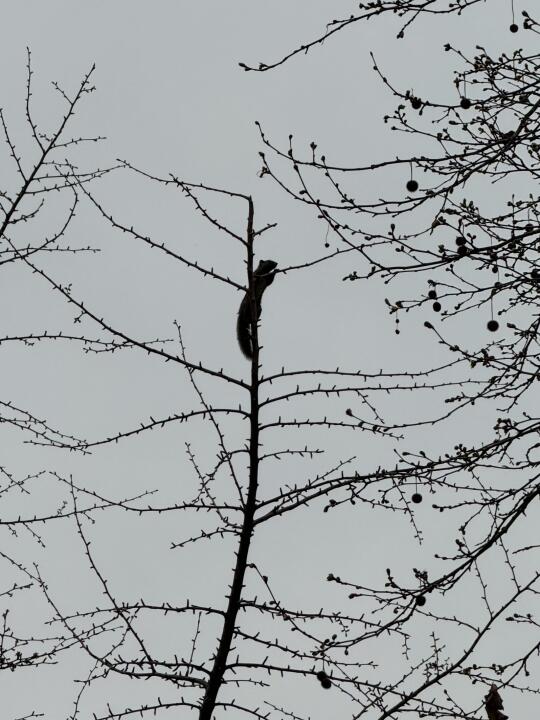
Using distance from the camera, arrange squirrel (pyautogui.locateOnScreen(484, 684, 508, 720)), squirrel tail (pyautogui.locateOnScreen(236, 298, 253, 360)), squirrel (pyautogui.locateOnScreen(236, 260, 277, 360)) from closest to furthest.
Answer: squirrel (pyautogui.locateOnScreen(484, 684, 508, 720)) → squirrel (pyautogui.locateOnScreen(236, 260, 277, 360)) → squirrel tail (pyautogui.locateOnScreen(236, 298, 253, 360))

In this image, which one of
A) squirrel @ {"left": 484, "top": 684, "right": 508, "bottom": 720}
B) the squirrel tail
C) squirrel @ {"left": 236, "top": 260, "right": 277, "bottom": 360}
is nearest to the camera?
squirrel @ {"left": 484, "top": 684, "right": 508, "bottom": 720}

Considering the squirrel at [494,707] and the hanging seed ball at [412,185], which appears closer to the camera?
the squirrel at [494,707]

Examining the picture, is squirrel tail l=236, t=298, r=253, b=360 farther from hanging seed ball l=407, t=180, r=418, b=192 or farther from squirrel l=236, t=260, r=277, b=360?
hanging seed ball l=407, t=180, r=418, b=192

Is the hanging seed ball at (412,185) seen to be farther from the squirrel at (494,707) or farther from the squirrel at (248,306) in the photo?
the squirrel at (494,707)

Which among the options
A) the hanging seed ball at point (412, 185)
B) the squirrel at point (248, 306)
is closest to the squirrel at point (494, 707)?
the squirrel at point (248, 306)

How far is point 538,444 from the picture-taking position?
14.0ft

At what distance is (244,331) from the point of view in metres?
4.43

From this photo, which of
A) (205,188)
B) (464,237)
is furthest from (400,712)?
(205,188)

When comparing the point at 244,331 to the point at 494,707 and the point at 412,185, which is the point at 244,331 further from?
the point at 494,707

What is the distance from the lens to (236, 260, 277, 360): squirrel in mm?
4293

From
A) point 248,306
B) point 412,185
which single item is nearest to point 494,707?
point 248,306

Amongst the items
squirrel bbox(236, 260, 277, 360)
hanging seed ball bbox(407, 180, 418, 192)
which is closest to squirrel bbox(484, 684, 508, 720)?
squirrel bbox(236, 260, 277, 360)

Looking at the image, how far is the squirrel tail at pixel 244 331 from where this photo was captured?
440cm

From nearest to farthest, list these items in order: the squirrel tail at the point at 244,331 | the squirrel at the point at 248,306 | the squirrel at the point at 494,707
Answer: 1. the squirrel at the point at 494,707
2. the squirrel at the point at 248,306
3. the squirrel tail at the point at 244,331
